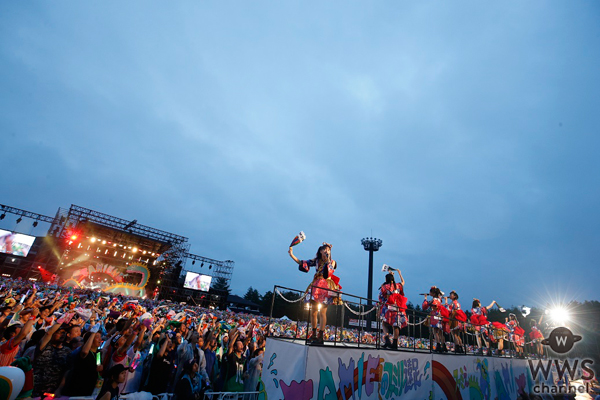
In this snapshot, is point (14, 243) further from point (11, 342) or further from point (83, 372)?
point (83, 372)

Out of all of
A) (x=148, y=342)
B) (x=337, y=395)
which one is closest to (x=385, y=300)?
(x=337, y=395)

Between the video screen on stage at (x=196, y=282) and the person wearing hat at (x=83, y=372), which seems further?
the video screen on stage at (x=196, y=282)

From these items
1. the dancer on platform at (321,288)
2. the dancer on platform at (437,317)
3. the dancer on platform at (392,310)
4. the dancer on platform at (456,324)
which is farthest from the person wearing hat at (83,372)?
the dancer on platform at (456,324)

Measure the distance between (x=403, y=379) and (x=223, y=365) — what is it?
14.8 ft

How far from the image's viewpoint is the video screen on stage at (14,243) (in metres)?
30.9

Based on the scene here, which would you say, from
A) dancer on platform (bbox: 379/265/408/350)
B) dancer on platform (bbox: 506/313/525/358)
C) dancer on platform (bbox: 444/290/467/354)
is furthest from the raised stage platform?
dancer on platform (bbox: 506/313/525/358)

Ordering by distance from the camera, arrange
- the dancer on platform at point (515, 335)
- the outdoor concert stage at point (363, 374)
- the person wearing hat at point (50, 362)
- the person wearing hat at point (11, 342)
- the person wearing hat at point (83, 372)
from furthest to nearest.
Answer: the dancer on platform at point (515, 335)
the outdoor concert stage at point (363, 374)
the person wearing hat at point (11, 342)
the person wearing hat at point (50, 362)
the person wearing hat at point (83, 372)

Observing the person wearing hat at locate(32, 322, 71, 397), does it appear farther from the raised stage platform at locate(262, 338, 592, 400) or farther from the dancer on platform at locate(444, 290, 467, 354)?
the dancer on platform at locate(444, 290, 467, 354)

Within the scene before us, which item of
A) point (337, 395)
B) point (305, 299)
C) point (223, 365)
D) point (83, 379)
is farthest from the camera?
point (223, 365)

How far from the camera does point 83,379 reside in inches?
176

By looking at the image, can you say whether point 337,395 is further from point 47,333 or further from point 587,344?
point 587,344

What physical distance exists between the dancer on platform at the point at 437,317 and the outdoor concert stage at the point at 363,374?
21.9 inches

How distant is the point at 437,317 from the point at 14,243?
42567 mm

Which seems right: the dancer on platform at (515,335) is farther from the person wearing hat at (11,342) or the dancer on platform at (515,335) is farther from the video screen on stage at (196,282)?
the video screen on stage at (196,282)
